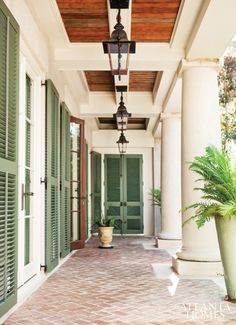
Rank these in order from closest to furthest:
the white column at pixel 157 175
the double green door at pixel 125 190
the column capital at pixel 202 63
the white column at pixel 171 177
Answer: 1. the column capital at pixel 202 63
2. the white column at pixel 171 177
3. the white column at pixel 157 175
4. the double green door at pixel 125 190

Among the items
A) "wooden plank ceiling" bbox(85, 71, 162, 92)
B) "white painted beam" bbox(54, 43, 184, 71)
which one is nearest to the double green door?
"wooden plank ceiling" bbox(85, 71, 162, 92)

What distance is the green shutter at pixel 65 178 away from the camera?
23.6 ft

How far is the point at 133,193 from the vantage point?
13.7 m

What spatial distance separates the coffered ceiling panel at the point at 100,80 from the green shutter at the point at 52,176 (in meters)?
1.94

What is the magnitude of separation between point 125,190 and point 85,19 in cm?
850

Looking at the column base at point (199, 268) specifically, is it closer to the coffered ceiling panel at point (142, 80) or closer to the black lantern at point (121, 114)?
the black lantern at point (121, 114)

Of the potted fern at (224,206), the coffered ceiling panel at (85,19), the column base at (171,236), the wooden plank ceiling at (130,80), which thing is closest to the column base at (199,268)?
the potted fern at (224,206)

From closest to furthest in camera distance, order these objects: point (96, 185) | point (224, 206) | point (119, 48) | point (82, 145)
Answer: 1. point (224, 206)
2. point (119, 48)
3. point (82, 145)
4. point (96, 185)

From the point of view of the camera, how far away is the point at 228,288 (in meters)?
4.34

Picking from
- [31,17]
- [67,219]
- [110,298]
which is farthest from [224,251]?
[67,219]

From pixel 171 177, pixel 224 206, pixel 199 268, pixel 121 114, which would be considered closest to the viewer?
pixel 224 206

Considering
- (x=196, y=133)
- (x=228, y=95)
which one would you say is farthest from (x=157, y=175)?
(x=196, y=133)

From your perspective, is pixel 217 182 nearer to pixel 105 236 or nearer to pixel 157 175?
pixel 105 236

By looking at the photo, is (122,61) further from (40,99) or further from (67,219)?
(67,219)
